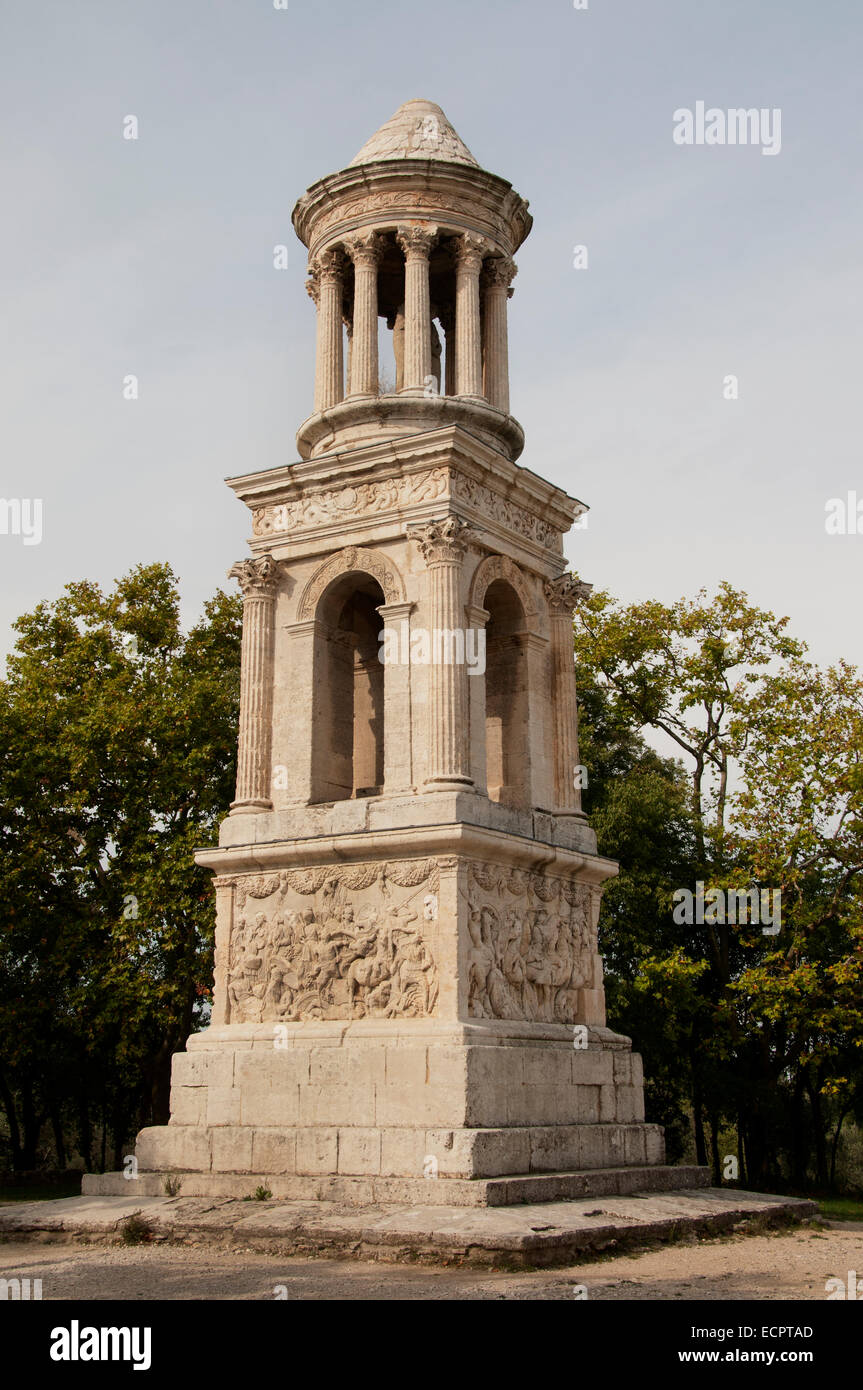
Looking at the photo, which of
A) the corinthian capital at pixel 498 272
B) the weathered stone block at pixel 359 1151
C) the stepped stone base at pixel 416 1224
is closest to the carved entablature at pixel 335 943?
the weathered stone block at pixel 359 1151

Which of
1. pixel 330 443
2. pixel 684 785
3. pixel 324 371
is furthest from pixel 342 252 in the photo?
pixel 684 785

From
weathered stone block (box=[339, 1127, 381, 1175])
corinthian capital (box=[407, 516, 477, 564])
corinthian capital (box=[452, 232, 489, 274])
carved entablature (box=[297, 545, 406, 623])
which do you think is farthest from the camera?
corinthian capital (box=[452, 232, 489, 274])

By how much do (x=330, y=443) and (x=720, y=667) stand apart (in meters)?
12.7

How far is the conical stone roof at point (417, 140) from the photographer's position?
67.3 feet

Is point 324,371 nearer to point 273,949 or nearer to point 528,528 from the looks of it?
point 528,528

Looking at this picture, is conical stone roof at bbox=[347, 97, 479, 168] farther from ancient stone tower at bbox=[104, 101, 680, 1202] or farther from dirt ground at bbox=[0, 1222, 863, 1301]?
dirt ground at bbox=[0, 1222, 863, 1301]

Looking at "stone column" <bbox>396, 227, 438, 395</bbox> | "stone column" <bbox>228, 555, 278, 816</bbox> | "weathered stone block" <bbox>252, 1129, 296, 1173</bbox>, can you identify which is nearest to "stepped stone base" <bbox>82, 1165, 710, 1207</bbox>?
"weathered stone block" <bbox>252, 1129, 296, 1173</bbox>

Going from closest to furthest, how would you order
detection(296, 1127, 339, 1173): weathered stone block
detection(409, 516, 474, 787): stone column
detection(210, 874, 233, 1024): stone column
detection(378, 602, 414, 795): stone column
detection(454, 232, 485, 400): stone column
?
detection(296, 1127, 339, 1173): weathered stone block < detection(409, 516, 474, 787): stone column < detection(378, 602, 414, 795): stone column < detection(210, 874, 233, 1024): stone column < detection(454, 232, 485, 400): stone column

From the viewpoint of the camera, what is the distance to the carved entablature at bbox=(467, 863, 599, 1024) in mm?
16375

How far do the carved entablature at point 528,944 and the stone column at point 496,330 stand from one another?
7.50 meters

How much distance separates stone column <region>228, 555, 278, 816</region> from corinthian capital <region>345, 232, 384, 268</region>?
15.6ft

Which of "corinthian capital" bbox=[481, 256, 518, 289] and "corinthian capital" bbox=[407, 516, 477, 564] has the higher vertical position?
"corinthian capital" bbox=[481, 256, 518, 289]

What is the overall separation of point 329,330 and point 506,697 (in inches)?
248

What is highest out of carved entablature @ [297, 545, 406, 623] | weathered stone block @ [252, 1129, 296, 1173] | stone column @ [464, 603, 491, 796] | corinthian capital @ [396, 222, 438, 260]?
corinthian capital @ [396, 222, 438, 260]
